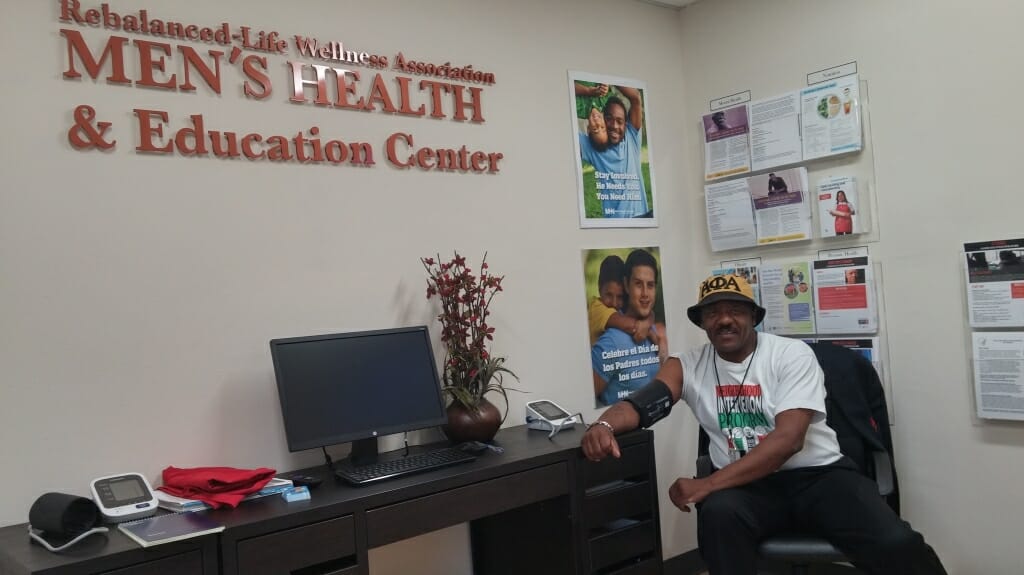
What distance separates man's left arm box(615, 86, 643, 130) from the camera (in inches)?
148

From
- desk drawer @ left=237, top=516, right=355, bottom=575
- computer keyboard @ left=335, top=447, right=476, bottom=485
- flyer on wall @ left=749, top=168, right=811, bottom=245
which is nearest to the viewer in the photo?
desk drawer @ left=237, top=516, right=355, bottom=575

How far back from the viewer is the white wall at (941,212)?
2979 mm

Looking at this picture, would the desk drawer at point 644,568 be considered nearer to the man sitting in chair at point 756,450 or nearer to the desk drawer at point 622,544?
the desk drawer at point 622,544

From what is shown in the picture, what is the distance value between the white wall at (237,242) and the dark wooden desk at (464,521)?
0.32 meters

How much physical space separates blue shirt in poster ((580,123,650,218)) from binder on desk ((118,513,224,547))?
2.16 metres

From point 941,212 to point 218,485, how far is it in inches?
110

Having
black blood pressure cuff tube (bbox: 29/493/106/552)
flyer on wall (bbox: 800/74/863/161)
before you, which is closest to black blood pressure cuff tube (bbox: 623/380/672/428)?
flyer on wall (bbox: 800/74/863/161)

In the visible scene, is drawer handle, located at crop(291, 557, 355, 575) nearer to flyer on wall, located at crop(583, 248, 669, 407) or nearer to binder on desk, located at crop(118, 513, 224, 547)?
binder on desk, located at crop(118, 513, 224, 547)

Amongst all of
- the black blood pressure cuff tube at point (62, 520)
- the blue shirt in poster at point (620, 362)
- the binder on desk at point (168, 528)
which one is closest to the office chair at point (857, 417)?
the blue shirt in poster at point (620, 362)

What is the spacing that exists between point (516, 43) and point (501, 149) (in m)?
0.48

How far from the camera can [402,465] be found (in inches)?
98.7

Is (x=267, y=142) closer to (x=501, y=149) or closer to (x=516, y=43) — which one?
(x=501, y=149)

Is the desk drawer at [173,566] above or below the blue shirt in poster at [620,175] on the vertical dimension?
below

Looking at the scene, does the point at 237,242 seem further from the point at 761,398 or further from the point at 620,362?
the point at 761,398
